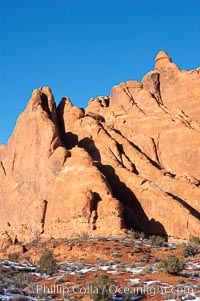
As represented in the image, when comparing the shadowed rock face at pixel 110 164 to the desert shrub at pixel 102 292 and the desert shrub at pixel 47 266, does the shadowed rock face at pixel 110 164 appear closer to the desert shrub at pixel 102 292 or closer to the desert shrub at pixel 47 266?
the desert shrub at pixel 47 266

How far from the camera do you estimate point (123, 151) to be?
229 ft

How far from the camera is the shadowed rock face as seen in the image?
53.8 meters

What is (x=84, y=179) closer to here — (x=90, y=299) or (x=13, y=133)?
(x=13, y=133)

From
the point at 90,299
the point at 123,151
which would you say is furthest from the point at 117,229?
the point at 90,299

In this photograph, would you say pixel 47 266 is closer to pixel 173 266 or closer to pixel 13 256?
pixel 173 266

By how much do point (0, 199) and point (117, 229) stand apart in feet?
82.6

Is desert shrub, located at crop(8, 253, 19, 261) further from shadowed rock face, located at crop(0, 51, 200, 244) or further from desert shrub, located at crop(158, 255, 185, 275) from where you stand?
desert shrub, located at crop(158, 255, 185, 275)

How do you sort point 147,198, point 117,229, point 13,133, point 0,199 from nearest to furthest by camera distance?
point 117,229 → point 147,198 → point 0,199 → point 13,133

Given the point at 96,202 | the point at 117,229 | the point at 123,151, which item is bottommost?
the point at 117,229

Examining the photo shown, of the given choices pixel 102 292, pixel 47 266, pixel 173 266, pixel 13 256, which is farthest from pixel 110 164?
pixel 102 292

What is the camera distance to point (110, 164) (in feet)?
212

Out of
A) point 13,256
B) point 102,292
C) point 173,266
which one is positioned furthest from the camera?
point 13,256

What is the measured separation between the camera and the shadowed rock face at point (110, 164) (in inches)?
2119

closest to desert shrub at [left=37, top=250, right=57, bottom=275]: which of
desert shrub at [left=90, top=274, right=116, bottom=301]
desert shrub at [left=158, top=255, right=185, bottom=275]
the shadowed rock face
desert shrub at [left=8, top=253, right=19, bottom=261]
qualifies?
desert shrub at [left=158, top=255, right=185, bottom=275]
